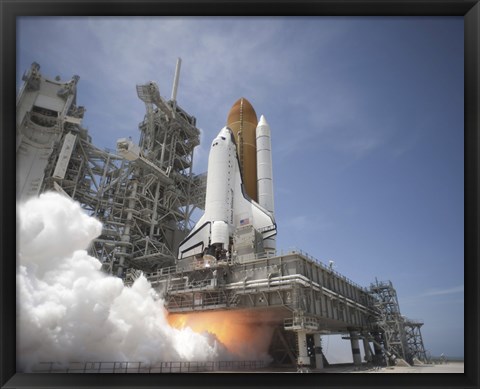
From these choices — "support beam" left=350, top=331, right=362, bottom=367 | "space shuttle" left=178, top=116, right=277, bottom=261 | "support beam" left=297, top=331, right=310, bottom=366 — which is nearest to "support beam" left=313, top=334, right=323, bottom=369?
"support beam" left=297, top=331, right=310, bottom=366

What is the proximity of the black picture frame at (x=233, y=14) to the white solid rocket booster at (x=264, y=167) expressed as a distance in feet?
73.4

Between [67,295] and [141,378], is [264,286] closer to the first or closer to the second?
[67,295]

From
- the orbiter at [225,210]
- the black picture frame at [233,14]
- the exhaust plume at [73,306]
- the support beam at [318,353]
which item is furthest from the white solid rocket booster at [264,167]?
the black picture frame at [233,14]

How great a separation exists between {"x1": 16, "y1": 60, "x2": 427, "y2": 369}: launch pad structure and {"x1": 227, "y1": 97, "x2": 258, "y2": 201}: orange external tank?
21.8 ft

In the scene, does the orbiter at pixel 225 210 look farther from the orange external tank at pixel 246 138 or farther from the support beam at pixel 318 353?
Result: the support beam at pixel 318 353

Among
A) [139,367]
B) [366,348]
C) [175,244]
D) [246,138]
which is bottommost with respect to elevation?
[366,348]

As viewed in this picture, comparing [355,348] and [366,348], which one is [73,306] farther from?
[366,348]

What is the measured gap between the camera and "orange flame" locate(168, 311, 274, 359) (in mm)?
21953

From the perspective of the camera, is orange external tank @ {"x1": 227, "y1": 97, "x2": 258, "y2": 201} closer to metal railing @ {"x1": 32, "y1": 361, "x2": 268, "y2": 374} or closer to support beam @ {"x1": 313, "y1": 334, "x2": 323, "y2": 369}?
support beam @ {"x1": 313, "y1": 334, "x2": 323, "y2": 369}

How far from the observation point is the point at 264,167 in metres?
30.6

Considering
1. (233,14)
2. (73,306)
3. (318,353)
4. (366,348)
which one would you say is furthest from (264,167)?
(233,14)

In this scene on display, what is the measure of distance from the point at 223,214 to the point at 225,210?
0.40m

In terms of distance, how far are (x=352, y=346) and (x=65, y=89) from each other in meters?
30.9

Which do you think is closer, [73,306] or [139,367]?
[139,367]
